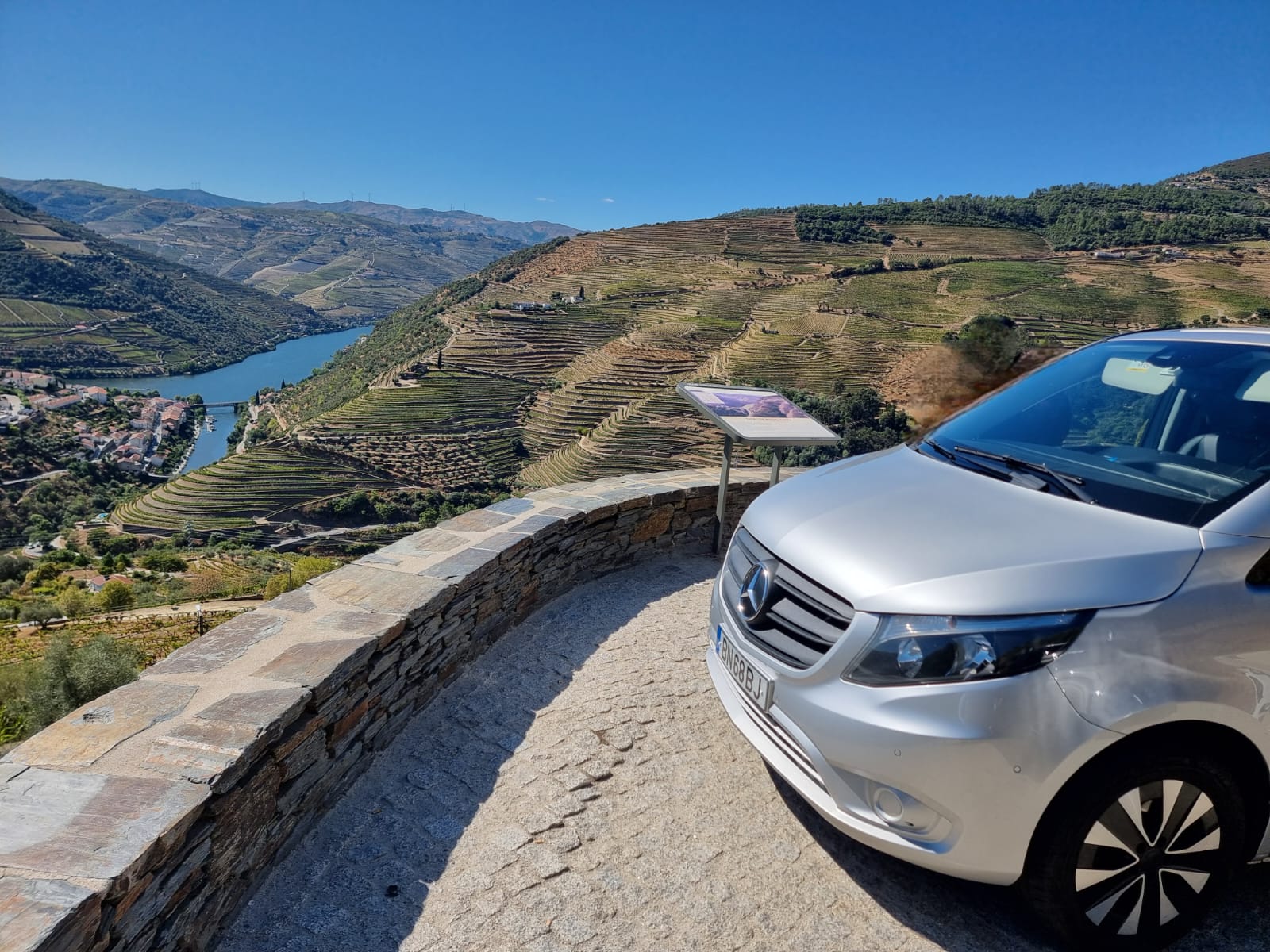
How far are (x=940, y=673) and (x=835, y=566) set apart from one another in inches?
16.1

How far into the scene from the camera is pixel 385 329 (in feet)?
343

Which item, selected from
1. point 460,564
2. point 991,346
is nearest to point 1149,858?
point 460,564

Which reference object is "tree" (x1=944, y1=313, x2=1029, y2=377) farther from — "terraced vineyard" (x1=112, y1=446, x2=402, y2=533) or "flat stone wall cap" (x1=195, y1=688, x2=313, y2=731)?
"terraced vineyard" (x1=112, y1=446, x2=402, y2=533)

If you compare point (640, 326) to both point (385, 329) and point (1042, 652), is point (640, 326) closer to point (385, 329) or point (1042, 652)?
point (385, 329)

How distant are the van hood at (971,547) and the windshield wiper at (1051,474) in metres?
0.06

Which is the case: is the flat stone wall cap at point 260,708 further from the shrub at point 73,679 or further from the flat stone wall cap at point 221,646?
the shrub at point 73,679

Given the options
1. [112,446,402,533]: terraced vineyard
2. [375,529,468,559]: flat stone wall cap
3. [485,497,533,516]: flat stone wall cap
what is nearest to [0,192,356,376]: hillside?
[112,446,402,533]: terraced vineyard

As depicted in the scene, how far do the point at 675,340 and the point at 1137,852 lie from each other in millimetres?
63595

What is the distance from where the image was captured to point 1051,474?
2.21 m

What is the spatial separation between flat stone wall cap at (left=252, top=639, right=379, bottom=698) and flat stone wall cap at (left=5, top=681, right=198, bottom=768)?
0.85ft

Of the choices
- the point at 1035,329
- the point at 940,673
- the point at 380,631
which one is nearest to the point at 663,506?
the point at 380,631

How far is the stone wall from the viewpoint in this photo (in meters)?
1.48

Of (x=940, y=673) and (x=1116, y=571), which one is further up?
(x=1116, y=571)

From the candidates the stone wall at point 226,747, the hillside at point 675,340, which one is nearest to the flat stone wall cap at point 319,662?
the stone wall at point 226,747
